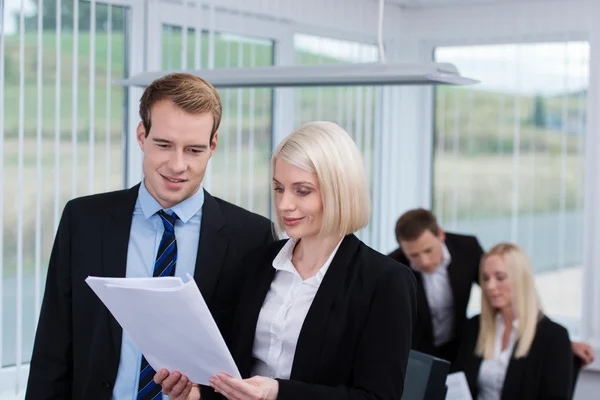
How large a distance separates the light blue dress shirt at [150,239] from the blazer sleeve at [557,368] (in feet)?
7.35

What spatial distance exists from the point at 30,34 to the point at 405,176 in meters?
3.05

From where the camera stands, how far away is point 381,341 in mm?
1872

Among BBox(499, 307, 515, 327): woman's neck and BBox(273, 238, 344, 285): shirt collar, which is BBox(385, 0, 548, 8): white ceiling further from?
BBox(273, 238, 344, 285): shirt collar

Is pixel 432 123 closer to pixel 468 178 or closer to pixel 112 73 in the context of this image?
pixel 468 178

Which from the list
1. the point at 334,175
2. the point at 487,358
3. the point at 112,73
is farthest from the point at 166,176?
the point at 487,358

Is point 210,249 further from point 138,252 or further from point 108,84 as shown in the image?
point 108,84

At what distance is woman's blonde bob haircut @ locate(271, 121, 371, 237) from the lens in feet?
6.24

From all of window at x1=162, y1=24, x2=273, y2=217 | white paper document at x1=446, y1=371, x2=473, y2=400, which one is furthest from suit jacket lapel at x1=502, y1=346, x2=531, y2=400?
window at x1=162, y1=24, x2=273, y2=217

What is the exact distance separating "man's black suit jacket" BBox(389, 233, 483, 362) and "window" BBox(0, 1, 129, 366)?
1.58 m

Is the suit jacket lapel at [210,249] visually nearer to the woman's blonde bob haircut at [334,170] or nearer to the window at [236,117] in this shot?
the woman's blonde bob haircut at [334,170]

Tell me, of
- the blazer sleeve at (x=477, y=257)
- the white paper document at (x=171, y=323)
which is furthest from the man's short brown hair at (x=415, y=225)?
the white paper document at (x=171, y=323)

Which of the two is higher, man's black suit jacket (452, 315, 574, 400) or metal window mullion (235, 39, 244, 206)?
metal window mullion (235, 39, 244, 206)

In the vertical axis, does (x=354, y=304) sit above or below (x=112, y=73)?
below

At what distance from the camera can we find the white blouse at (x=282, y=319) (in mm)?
1963
